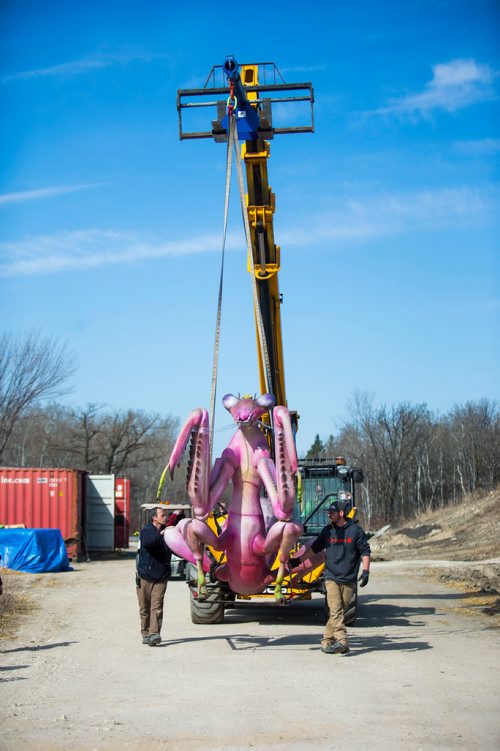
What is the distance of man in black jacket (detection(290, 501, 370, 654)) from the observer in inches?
435

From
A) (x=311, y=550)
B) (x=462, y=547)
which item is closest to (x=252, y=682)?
(x=311, y=550)

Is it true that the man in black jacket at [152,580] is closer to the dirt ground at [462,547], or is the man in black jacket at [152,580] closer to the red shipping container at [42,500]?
the dirt ground at [462,547]

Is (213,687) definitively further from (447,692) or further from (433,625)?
(433,625)

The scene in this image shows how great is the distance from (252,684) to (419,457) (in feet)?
200

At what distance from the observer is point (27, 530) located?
Answer: 2609 cm

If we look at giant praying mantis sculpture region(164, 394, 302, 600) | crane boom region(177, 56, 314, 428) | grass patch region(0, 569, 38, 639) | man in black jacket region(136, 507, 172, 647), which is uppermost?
crane boom region(177, 56, 314, 428)

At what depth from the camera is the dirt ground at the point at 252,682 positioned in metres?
6.96

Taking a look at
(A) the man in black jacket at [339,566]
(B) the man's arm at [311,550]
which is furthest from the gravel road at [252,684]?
(B) the man's arm at [311,550]

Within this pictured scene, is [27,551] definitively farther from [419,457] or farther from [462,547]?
[419,457]

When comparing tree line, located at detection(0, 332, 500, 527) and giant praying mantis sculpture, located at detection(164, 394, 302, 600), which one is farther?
tree line, located at detection(0, 332, 500, 527)

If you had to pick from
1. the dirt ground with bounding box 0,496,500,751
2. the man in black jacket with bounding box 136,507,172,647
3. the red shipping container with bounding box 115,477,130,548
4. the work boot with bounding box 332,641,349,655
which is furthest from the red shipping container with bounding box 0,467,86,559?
the work boot with bounding box 332,641,349,655

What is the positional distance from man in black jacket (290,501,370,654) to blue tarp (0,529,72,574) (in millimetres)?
16177

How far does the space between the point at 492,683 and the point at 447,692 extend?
71cm

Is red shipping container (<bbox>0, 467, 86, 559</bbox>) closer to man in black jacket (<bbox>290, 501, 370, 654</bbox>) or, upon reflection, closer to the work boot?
man in black jacket (<bbox>290, 501, 370, 654</bbox>)
